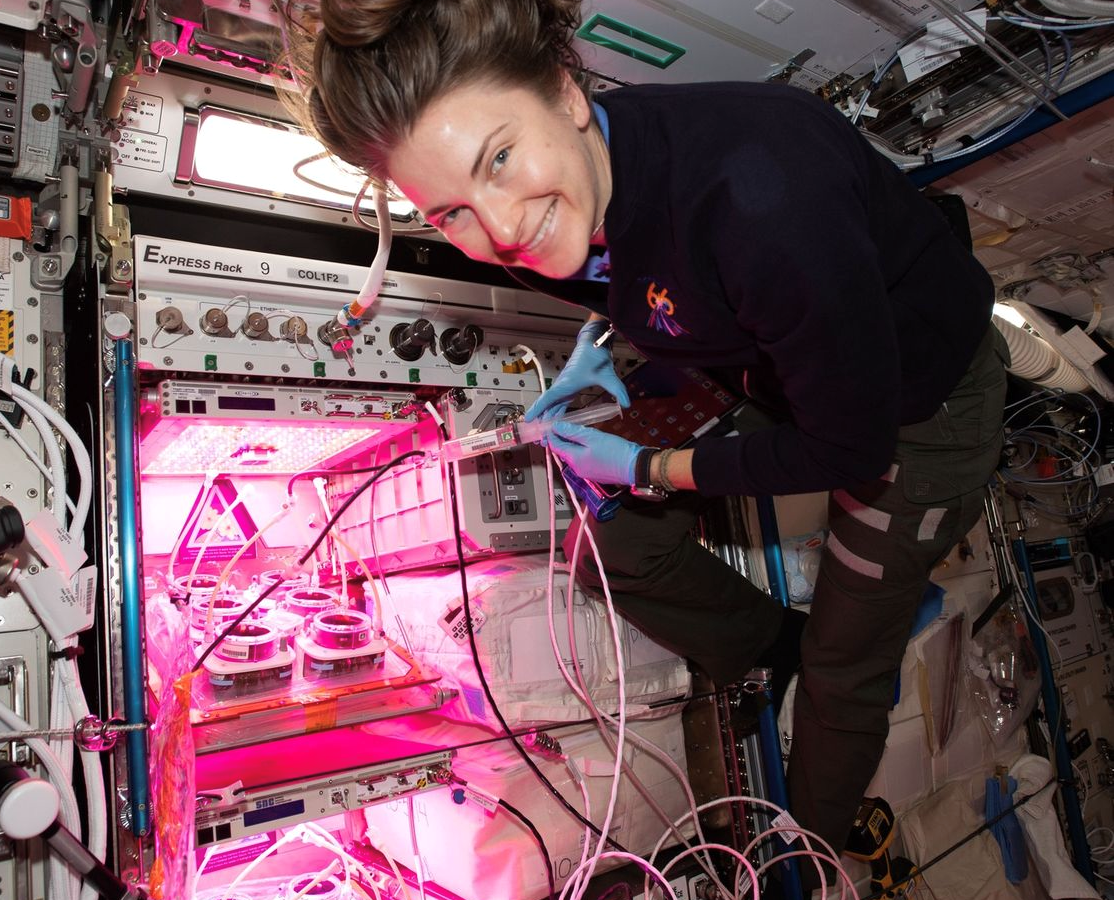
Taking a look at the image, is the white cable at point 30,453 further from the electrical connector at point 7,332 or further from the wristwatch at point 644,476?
the wristwatch at point 644,476

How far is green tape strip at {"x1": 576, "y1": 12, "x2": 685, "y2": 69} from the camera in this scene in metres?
2.26

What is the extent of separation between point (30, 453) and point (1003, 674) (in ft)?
13.5

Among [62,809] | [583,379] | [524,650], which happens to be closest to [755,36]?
[583,379]

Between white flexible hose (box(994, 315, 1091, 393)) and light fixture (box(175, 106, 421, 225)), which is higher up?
light fixture (box(175, 106, 421, 225))

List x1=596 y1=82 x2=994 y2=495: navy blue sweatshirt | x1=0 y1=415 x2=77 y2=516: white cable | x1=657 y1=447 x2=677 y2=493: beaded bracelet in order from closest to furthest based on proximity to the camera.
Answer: x1=596 y1=82 x2=994 y2=495: navy blue sweatshirt < x1=0 y1=415 x2=77 y2=516: white cable < x1=657 y1=447 x2=677 y2=493: beaded bracelet

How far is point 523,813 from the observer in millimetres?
2348

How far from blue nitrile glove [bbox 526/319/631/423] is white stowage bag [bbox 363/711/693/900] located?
1002 millimetres

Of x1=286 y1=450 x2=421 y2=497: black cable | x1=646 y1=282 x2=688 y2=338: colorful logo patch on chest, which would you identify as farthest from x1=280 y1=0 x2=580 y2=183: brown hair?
x1=286 y1=450 x2=421 y2=497: black cable

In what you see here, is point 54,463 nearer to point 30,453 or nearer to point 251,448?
point 30,453

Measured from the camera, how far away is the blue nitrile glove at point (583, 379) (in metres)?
2.21

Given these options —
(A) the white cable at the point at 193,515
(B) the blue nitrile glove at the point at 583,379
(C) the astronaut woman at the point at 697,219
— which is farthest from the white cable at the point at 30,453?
(A) the white cable at the point at 193,515

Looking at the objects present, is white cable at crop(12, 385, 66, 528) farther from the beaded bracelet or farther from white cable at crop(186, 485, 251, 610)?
the beaded bracelet

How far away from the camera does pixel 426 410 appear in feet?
8.50

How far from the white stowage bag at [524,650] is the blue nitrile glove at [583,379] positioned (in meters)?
0.60
